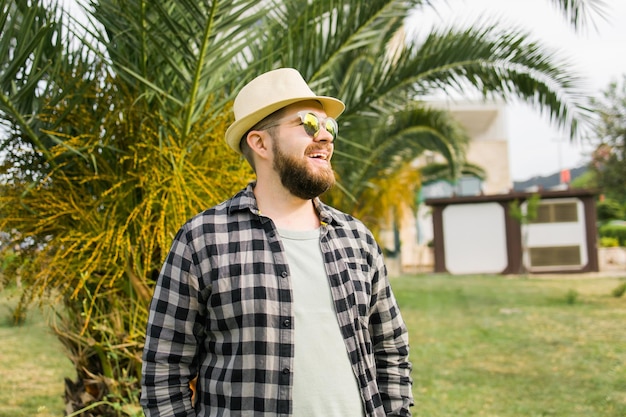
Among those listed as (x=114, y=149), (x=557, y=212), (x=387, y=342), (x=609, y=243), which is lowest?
(x=387, y=342)

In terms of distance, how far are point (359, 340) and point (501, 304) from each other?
467 inches

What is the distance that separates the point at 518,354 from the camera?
8.23 metres

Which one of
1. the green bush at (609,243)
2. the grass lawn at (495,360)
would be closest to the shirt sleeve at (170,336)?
the grass lawn at (495,360)

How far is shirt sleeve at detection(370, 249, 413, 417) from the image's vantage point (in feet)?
6.90

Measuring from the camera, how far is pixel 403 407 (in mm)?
2078

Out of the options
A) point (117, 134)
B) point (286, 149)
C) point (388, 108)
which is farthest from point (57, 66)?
point (388, 108)

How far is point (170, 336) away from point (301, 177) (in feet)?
1.92

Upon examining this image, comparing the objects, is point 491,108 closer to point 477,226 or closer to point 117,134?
point 477,226

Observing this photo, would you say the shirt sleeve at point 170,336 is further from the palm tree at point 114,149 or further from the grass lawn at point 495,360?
the grass lawn at point 495,360

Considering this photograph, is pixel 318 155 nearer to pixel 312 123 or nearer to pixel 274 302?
pixel 312 123

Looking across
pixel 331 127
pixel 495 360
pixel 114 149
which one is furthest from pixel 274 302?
pixel 495 360

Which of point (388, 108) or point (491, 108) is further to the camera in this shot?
point (491, 108)

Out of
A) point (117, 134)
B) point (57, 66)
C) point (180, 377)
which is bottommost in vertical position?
point (180, 377)

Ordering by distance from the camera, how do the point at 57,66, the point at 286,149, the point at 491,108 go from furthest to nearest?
the point at 491,108 < the point at 57,66 < the point at 286,149
